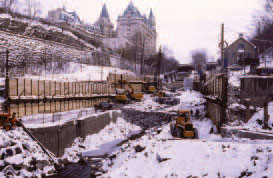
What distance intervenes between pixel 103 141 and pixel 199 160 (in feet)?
41.6

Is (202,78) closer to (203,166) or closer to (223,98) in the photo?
(223,98)

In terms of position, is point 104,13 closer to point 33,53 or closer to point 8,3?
point 8,3

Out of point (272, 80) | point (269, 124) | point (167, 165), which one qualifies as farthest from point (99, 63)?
point (167, 165)

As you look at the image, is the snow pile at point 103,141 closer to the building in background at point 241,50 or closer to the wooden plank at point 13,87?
the wooden plank at point 13,87

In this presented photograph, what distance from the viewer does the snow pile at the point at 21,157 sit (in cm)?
1271

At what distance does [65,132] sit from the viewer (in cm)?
1786

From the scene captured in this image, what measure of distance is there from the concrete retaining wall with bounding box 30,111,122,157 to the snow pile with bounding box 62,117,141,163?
47 cm

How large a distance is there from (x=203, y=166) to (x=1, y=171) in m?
10.4

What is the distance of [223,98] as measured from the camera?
1716 centimetres

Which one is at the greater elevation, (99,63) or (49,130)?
(99,63)

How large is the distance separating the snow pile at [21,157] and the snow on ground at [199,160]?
448 centimetres

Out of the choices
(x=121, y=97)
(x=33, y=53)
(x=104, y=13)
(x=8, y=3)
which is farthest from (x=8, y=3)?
(x=104, y=13)

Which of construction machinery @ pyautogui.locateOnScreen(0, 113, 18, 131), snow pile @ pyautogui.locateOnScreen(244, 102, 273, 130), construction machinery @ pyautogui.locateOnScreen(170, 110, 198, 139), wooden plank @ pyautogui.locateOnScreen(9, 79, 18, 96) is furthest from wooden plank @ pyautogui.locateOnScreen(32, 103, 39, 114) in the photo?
snow pile @ pyautogui.locateOnScreen(244, 102, 273, 130)

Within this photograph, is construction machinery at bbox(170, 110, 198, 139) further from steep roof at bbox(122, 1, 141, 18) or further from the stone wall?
steep roof at bbox(122, 1, 141, 18)
